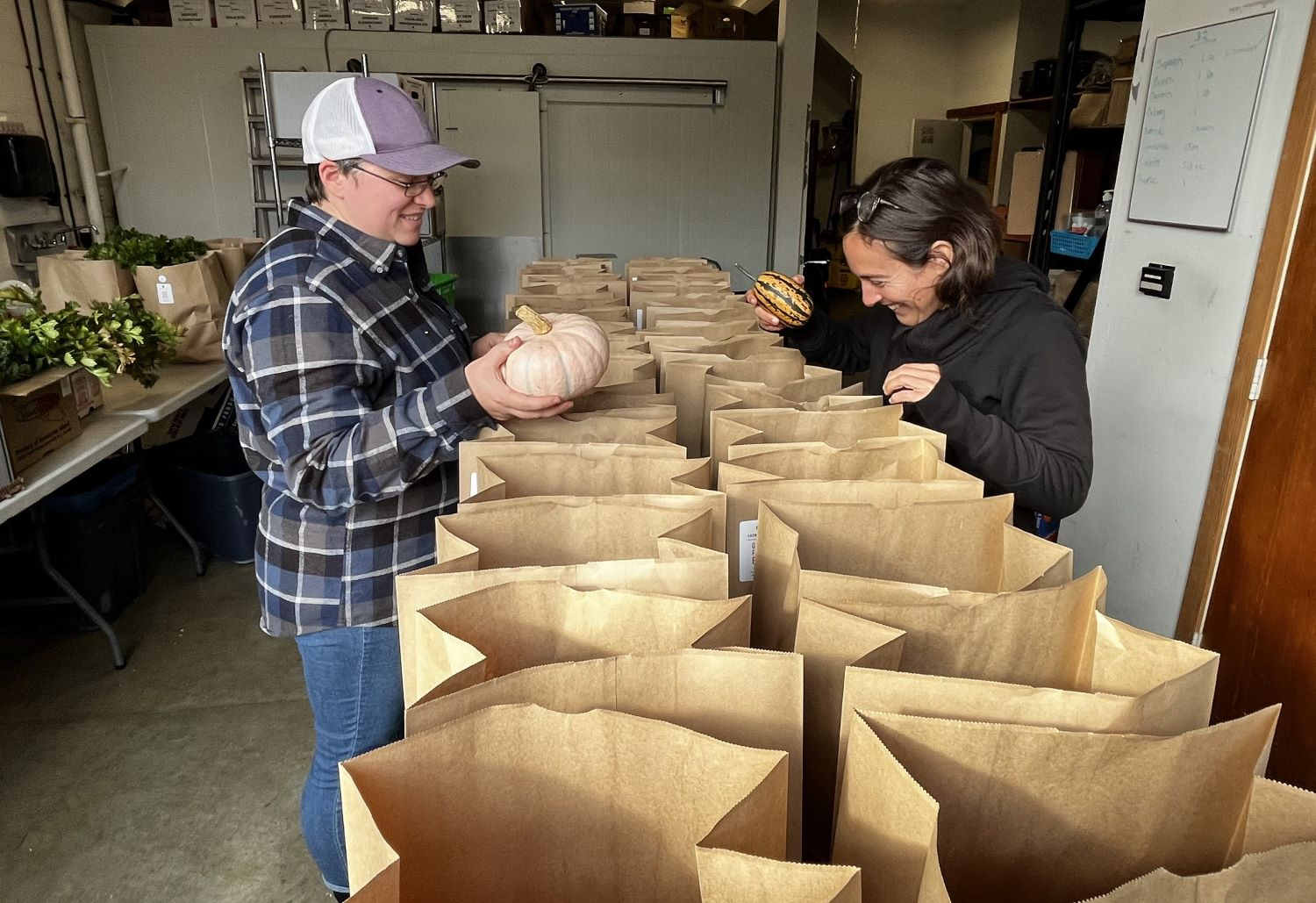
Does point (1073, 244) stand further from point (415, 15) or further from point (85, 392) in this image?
point (415, 15)

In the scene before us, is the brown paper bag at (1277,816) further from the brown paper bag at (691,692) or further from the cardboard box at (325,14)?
the cardboard box at (325,14)

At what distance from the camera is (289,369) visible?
1195mm

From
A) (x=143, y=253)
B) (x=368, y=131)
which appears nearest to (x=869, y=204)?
(x=368, y=131)

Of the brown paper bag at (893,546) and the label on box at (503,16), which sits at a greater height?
the label on box at (503,16)

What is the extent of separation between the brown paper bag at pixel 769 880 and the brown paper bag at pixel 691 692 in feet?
0.58

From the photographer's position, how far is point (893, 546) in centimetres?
95

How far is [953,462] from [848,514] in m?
0.47

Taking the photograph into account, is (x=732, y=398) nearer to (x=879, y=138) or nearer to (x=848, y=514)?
(x=848, y=514)

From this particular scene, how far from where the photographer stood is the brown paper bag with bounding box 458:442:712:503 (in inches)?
42.2

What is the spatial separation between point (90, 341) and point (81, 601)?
993 mm

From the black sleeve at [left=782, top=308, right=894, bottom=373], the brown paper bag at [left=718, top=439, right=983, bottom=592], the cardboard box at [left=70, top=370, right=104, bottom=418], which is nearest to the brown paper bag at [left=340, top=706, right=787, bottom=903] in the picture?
the brown paper bag at [left=718, top=439, right=983, bottom=592]

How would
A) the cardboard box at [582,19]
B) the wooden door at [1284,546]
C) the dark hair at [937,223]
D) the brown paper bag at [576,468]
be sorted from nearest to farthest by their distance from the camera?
the brown paper bag at [576,468] → the dark hair at [937,223] → the wooden door at [1284,546] → the cardboard box at [582,19]

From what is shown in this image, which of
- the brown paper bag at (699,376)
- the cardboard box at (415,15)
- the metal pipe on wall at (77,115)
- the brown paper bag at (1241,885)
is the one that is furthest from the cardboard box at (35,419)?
the cardboard box at (415,15)

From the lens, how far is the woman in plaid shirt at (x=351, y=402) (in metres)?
1.19
